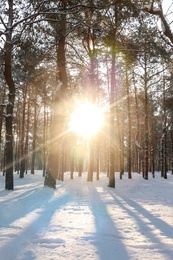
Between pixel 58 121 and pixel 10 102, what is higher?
pixel 10 102

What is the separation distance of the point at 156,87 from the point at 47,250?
2280cm

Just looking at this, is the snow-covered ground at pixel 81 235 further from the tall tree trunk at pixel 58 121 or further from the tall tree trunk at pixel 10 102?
the tall tree trunk at pixel 58 121

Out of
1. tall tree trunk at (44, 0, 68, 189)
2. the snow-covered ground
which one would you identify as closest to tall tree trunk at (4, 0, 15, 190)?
tall tree trunk at (44, 0, 68, 189)

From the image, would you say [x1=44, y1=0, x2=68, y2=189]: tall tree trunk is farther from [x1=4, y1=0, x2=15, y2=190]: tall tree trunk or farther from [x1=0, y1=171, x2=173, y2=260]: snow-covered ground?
[x1=0, y1=171, x2=173, y2=260]: snow-covered ground

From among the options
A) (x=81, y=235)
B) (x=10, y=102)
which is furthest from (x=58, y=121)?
(x=81, y=235)

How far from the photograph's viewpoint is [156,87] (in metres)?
24.5

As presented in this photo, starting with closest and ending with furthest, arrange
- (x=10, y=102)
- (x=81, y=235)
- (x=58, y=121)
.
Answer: (x=81, y=235) < (x=10, y=102) < (x=58, y=121)

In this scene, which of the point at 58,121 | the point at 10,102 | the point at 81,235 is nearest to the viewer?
the point at 81,235

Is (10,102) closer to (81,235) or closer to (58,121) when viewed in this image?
(58,121)

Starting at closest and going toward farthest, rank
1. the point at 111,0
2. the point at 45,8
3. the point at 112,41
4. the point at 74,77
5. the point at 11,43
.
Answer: the point at 111,0, the point at 45,8, the point at 11,43, the point at 112,41, the point at 74,77

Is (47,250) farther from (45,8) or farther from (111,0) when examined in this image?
(45,8)

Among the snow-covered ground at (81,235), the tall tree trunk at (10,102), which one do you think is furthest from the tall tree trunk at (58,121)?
the snow-covered ground at (81,235)

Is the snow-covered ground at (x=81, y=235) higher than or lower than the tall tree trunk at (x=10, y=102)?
lower

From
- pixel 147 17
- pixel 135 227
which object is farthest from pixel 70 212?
pixel 147 17
